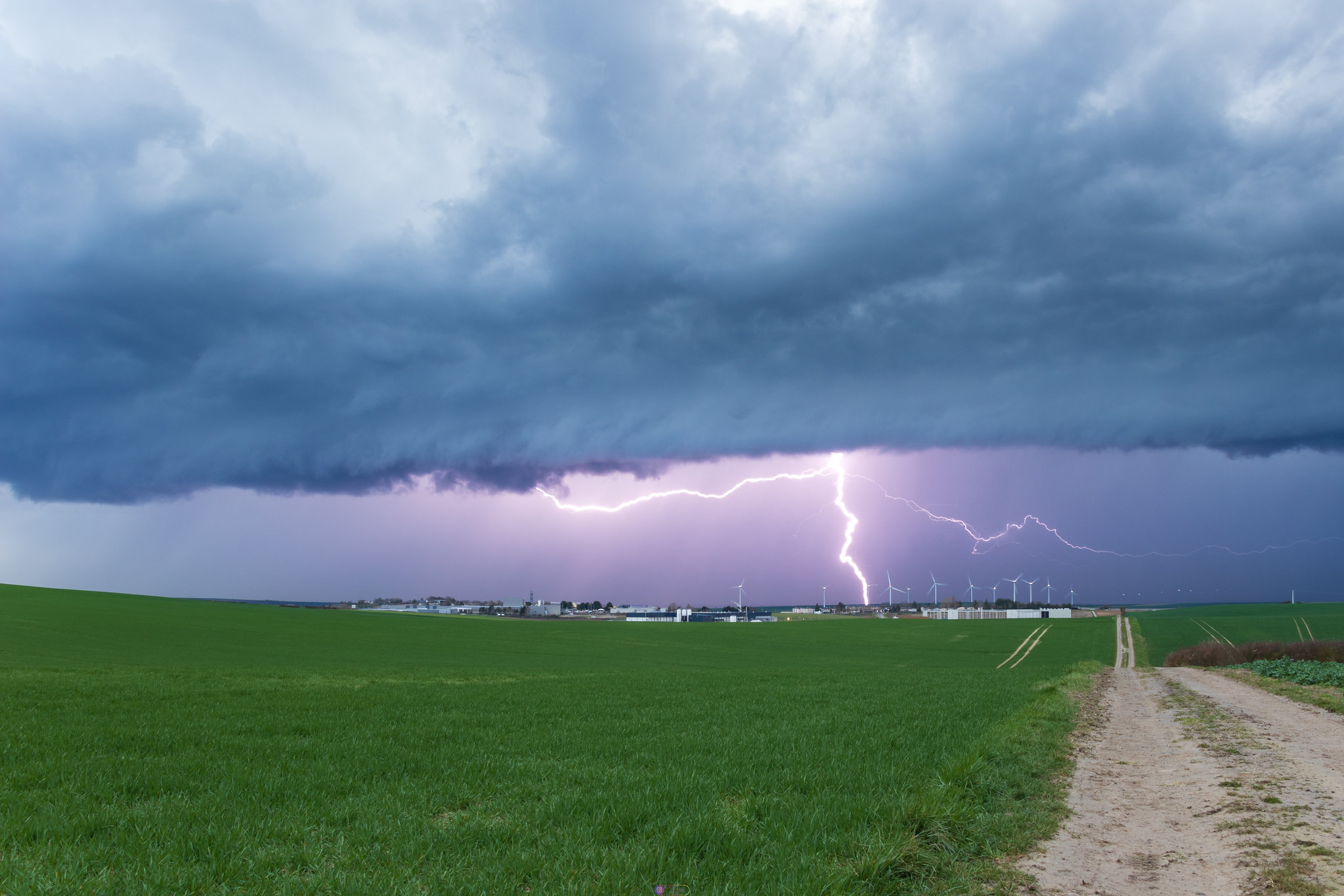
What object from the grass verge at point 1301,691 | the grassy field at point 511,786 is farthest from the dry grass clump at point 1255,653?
the grassy field at point 511,786

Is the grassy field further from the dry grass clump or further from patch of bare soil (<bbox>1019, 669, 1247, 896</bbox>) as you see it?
the dry grass clump

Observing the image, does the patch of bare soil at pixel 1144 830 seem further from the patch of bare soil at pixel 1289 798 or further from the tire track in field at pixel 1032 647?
the tire track in field at pixel 1032 647

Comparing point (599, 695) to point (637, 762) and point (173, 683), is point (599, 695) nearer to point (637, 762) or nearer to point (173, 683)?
point (637, 762)

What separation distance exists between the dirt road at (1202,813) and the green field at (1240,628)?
218ft

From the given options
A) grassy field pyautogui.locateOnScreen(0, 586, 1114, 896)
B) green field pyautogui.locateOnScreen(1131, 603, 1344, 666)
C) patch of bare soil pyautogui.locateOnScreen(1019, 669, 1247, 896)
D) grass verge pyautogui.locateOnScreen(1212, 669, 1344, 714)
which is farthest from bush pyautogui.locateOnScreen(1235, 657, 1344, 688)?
green field pyautogui.locateOnScreen(1131, 603, 1344, 666)

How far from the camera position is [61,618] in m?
64.8

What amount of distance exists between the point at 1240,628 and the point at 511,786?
130823 mm

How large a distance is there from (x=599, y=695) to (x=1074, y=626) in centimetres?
12127

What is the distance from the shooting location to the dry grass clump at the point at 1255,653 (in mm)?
56500

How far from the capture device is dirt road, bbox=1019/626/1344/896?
7355 mm

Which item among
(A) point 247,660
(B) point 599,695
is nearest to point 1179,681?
(B) point 599,695

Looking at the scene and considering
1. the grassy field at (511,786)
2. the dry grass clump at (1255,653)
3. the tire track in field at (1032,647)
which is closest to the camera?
the grassy field at (511,786)

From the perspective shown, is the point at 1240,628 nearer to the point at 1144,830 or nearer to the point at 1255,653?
the point at 1255,653

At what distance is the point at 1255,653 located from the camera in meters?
62.5
